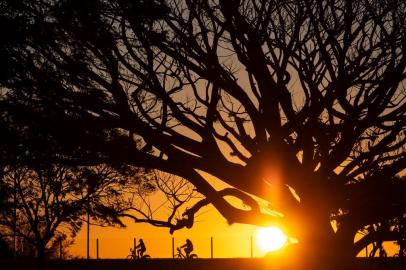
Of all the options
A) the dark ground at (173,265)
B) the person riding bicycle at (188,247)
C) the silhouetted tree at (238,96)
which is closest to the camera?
the silhouetted tree at (238,96)

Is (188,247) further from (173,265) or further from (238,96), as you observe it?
(238,96)

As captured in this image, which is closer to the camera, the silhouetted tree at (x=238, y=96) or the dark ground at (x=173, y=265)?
the silhouetted tree at (x=238, y=96)

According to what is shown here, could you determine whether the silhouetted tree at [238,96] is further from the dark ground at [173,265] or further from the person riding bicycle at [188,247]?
the person riding bicycle at [188,247]

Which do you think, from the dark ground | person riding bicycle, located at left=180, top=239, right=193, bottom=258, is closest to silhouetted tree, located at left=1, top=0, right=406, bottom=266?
the dark ground

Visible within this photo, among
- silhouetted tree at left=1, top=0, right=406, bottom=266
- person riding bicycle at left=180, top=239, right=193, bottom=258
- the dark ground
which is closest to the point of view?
silhouetted tree at left=1, top=0, right=406, bottom=266

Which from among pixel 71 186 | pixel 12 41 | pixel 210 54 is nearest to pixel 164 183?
pixel 210 54

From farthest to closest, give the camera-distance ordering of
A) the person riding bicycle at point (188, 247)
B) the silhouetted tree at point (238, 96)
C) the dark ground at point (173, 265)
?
the person riding bicycle at point (188, 247)
the dark ground at point (173, 265)
the silhouetted tree at point (238, 96)

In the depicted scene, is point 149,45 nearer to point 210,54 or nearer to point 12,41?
point 210,54

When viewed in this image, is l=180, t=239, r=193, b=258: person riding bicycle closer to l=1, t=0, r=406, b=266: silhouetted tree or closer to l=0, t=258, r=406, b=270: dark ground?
l=0, t=258, r=406, b=270: dark ground

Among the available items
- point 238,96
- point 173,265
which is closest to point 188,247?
Answer: point 173,265

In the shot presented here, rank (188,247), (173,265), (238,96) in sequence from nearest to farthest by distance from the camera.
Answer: (238,96), (173,265), (188,247)

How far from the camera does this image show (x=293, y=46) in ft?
55.5

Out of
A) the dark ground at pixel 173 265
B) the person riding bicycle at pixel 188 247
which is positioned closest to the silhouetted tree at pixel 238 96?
the dark ground at pixel 173 265

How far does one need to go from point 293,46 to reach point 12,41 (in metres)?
5.98
